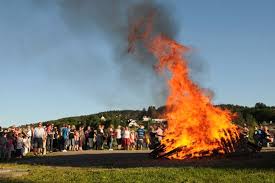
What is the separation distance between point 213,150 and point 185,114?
77.9 inches

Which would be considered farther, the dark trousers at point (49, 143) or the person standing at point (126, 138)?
the person standing at point (126, 138)

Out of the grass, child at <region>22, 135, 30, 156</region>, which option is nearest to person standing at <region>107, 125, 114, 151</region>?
child at <region>22, 135, 30, 156</region>

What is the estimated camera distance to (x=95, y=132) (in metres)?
29.9

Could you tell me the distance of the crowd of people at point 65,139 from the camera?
23.7 metres

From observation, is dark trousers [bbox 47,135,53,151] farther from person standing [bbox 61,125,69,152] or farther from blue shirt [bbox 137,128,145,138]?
blue shirt [bbox 137,128,145,138]

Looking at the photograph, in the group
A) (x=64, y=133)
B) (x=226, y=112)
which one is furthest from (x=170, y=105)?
(x=64, y=133)

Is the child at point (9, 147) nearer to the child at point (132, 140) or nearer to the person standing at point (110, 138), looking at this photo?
the person standing at point (110, 138)

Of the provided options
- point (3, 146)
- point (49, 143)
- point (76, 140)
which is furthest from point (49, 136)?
point (3, 146)

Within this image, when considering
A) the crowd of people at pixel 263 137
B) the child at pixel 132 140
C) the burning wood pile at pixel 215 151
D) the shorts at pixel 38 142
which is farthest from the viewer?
the child at pixel 132 140

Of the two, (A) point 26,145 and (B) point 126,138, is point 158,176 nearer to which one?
(A) point 26,145

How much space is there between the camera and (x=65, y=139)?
27609 mm

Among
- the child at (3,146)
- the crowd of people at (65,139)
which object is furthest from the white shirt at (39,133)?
the child at (3,146)

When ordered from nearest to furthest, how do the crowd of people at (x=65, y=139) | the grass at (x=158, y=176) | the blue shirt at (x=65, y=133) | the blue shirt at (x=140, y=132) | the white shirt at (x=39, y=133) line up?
1. the grass at (x=158, y=176)
2. the crowd of people at (x=65, y=139)
3. the white shirt at (x=39, y=133)
4. the blue shirt at (x=65, y=133)
5. the blue shirt at (x=140, y=132)

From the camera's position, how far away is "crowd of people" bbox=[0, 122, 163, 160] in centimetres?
2370
